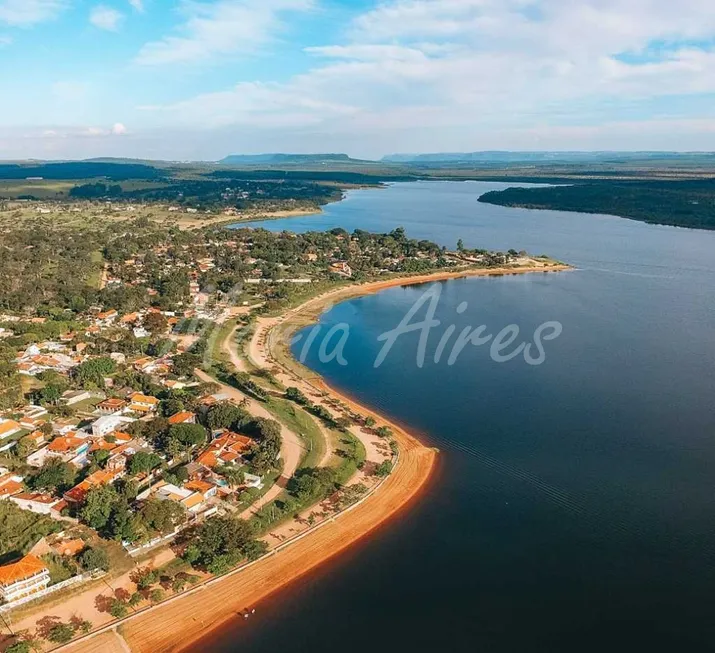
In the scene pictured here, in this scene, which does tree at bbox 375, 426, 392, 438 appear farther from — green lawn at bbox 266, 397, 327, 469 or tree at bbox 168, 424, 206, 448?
tree at bbox 168, 424, 206, 448

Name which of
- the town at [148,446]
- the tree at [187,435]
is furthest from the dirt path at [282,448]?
the tree at [187,435]

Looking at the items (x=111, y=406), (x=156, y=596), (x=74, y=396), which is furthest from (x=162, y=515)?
(x=74, y=396)

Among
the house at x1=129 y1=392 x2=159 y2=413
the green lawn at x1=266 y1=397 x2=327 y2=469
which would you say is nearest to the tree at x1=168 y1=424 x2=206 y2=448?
the house at x1=129 y1=392 x2=159 y2=413

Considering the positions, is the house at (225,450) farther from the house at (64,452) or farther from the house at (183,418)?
the house at (64,452)

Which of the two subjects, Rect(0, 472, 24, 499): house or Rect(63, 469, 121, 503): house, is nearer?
Rect(63, 469, 121, 503): house

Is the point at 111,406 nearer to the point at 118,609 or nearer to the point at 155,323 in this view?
the point at 155,323

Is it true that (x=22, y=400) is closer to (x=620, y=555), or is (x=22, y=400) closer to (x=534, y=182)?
(x=620, y=555)

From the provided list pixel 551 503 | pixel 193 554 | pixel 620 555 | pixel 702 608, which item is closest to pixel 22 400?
pixel 193 554
